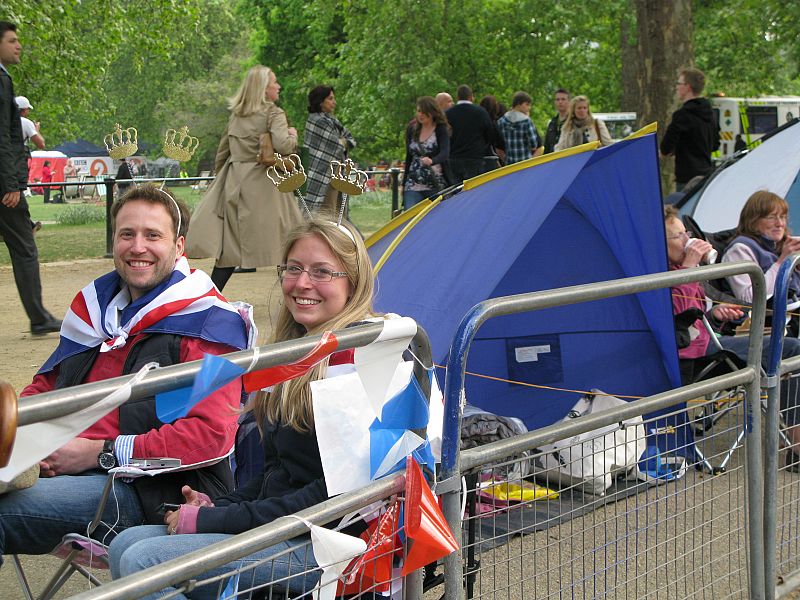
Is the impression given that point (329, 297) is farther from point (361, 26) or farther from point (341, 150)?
point (361, 26)

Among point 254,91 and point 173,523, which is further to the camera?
point 254,91

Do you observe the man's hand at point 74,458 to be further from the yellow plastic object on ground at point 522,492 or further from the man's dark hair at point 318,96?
the man's dark hair at point 318,96

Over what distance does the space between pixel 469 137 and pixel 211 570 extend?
36.2 ft

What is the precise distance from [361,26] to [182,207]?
2802cm

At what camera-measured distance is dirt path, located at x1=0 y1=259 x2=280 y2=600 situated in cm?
424

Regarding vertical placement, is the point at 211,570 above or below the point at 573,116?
below

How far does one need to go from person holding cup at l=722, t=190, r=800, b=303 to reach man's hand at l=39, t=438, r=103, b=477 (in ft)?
13.7

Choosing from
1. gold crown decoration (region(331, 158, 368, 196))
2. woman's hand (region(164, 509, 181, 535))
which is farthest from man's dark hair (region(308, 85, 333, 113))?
woman's hand (region(164, 509, 181, 535))

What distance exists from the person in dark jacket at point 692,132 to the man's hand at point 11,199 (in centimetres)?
578

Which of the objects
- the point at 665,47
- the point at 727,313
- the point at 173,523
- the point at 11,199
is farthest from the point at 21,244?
the point at 665,47

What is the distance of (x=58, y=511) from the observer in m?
3.07

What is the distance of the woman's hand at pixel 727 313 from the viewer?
627cm

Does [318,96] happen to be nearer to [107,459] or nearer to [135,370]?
[135,370]

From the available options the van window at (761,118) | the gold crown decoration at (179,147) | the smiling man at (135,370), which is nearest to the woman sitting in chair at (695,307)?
the gold crown decoration at (179,147)
